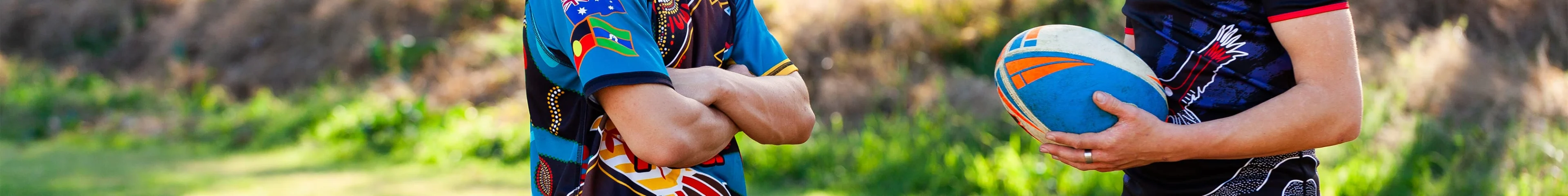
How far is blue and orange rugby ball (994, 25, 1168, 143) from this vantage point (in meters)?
1.85

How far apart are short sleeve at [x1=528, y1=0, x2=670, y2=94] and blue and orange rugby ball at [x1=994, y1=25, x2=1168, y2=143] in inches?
25.6

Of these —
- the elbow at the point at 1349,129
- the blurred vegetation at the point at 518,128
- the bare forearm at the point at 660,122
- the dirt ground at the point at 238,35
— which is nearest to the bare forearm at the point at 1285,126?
the elbow at the point at 1349,129

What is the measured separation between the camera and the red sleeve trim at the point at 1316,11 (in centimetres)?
170

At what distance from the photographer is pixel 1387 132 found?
4887 mm

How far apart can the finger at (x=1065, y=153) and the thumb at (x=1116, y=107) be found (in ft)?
0.29

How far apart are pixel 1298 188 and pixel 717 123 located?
1066 millimetres

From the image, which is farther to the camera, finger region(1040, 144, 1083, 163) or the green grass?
the green grass

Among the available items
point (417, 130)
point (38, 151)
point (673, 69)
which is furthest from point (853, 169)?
point (38, 151)

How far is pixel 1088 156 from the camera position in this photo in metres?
1.85

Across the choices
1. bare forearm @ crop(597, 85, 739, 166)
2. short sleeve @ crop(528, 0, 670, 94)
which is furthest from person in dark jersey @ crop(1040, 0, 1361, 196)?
short sleeve @ crop(528, 0, 670, 94)

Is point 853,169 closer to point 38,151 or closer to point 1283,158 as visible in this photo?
point 1283,158

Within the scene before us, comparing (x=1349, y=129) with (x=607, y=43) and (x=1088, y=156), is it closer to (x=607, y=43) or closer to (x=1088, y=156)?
(x=1088, y=156)

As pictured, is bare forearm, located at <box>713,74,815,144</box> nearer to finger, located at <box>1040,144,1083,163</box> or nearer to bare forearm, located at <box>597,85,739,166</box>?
bare forearm, located at <box>597,85,739,166</box>

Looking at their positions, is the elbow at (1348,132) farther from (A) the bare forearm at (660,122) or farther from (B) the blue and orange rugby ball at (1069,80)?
(A) the bare forearm at (660,122)
